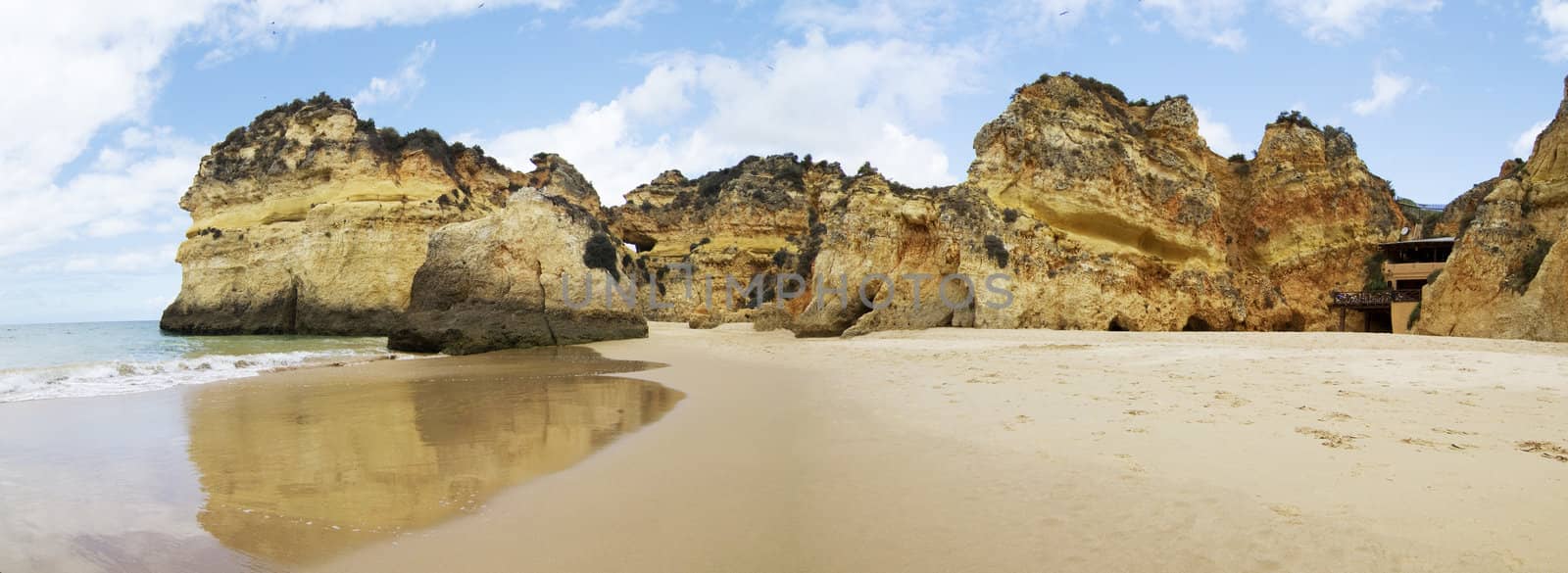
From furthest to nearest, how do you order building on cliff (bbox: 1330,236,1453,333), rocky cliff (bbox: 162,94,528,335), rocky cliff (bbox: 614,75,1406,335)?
1. rocky cliff (bbox: 162,94,528,335)
2. building on cliff (bbox: 1330,236,1453,333)
3. rocky cliff (bbox: 614,75,1406,335)

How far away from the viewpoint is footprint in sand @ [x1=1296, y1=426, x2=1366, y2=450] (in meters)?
3.80

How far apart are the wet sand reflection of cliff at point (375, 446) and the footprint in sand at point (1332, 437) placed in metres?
4.24

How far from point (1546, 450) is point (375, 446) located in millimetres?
6556

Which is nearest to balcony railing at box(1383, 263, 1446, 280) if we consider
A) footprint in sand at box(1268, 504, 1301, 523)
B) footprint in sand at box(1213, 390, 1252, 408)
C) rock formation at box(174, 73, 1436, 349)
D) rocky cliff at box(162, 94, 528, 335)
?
rock formation at box(174, 73, 1436, 349)

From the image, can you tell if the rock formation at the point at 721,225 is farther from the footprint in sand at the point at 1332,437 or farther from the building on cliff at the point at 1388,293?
the footprint in sand at the point at 1332,437

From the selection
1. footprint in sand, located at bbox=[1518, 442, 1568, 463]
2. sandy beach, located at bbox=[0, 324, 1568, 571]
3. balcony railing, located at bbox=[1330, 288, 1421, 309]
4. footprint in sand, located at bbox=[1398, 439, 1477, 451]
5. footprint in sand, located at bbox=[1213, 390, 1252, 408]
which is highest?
balcony railing, located at bbox=[1330, 288, 1421, 309]

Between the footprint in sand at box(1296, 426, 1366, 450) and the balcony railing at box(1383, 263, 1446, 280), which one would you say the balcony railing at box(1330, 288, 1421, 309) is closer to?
the balcony railing at box(1383, 263, 1446, 280)

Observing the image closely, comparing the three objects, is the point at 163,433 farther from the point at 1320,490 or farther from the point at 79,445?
the point at 1320,490

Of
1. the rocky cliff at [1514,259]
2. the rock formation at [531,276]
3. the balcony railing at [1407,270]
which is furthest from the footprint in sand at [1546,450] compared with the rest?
the balcony railing at [1407,270]

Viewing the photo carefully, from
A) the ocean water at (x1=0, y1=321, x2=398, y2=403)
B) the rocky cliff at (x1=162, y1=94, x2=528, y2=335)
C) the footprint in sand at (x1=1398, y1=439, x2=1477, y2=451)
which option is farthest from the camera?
the rocky cliff at (x1=162, y1=94, x2=528, y2=335)

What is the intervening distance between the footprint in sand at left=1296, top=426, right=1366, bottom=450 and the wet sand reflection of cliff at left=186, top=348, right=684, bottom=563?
13.9 feet

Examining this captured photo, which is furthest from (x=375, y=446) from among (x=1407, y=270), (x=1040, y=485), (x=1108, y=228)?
(x=1407, y=270)

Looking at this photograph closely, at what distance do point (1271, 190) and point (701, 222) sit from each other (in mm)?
24715

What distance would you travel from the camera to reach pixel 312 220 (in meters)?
25.1
